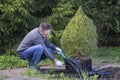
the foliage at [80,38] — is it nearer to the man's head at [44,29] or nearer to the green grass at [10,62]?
the man's head at [44,29]

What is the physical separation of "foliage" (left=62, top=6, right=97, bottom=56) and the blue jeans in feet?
2.19

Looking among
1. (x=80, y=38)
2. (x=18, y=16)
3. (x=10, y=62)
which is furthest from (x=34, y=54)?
(x=18, y=16)

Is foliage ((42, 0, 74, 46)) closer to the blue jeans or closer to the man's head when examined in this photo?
the blue jeans

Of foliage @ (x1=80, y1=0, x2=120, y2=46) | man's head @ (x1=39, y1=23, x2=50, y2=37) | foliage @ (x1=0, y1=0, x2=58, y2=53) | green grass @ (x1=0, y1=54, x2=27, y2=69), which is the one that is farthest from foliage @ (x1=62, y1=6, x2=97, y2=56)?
foliage @ (x1=80, y1=0, x2=120, y2=46)

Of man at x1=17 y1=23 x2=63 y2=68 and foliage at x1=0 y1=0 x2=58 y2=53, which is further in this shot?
foliage at x1=0 y1=0 x2=58 y2=53

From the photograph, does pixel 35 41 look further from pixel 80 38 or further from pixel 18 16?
pixel 18 16

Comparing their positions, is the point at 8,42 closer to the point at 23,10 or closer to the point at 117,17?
the point at 23,10

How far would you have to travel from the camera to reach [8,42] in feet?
41.9

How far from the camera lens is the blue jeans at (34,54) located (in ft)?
26.7

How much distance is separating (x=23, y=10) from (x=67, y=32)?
3.01 meters

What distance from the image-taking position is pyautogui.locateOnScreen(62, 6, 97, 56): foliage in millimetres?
8844

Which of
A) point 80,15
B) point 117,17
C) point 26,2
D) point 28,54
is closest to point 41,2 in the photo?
point 26,2

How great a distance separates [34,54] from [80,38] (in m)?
1.24

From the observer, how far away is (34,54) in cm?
826
